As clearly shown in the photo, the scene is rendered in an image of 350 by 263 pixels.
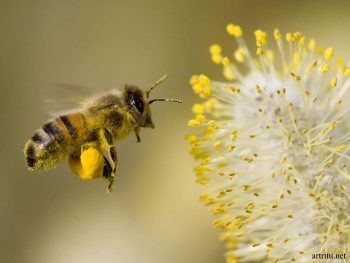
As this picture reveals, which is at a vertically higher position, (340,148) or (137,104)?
(137,104)

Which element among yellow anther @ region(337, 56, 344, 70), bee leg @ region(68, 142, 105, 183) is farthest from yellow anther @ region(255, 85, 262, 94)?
bee leg @ region(68, 142, 105, 183)

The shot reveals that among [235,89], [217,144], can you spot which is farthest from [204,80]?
[217,144]

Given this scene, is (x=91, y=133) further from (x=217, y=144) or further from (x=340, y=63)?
(x=340, y=63)

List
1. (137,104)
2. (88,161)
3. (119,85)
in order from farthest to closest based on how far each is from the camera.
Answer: (119,85) < (137,104) < (88,161)

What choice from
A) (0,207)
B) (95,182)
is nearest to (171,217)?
(95,182)

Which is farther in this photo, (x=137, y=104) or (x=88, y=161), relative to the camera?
(x=137, y=104)

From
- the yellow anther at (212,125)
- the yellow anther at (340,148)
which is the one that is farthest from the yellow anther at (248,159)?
the yellow anther at (340,148)

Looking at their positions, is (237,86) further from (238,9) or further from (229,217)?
(238,9)
